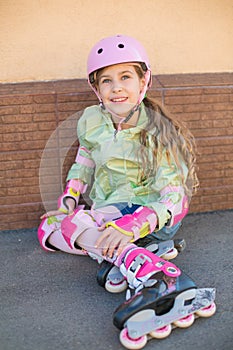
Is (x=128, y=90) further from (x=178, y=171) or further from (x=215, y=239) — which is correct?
(x=215, y=239)

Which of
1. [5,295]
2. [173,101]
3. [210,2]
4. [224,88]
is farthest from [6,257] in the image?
[210,2]

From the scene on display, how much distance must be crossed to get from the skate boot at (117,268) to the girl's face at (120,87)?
2.57ft

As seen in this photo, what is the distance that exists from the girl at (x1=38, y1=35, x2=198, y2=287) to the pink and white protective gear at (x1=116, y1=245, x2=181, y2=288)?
0.12m

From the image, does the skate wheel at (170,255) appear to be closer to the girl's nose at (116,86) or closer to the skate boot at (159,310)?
the skate boot at (159,310)

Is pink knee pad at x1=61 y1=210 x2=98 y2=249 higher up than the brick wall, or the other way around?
the brick wall

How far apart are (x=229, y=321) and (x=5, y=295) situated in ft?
3.83

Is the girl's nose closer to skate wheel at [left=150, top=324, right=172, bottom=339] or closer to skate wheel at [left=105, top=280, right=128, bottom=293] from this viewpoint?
skate wheel at [left=105, top=280, right=128, bottom=293]

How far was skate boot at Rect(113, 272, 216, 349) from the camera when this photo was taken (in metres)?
2.33

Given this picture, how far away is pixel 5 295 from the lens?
2.81 metres

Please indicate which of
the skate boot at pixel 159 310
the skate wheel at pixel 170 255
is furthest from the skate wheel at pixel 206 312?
the skate wheel at pixel 170 255

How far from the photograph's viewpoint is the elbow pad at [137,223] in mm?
2799

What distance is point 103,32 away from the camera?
3564 mm

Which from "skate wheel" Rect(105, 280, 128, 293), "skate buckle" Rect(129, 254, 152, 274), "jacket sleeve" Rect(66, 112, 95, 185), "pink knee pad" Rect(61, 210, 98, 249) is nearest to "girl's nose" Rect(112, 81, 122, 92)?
"jacket sleeve" Rect(66, 112, 95, 185)

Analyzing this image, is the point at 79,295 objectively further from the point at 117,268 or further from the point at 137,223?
the point at 137,223
